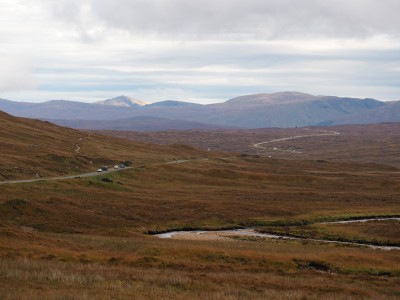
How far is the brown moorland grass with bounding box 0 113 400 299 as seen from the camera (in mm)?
28875

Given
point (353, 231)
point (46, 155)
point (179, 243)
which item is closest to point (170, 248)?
point (179, 243)

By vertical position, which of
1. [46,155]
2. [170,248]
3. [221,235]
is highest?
[46,155]

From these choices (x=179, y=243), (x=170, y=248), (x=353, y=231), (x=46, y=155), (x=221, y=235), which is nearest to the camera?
(x=170, y=248)

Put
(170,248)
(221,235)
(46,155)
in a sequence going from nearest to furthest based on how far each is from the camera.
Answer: (170,248), (221,235), (46,155)

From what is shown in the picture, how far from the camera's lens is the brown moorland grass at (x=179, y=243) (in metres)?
28.9

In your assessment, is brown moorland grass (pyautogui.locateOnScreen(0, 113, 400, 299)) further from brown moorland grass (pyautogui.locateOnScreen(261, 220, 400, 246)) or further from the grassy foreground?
brown moorland grass (pyautogui.locateOnScreen(261, 220, 400, 246))

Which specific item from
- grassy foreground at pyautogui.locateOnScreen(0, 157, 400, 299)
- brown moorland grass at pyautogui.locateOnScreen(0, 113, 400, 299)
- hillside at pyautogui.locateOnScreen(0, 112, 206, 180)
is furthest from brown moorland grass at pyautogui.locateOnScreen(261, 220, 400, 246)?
hillside at pyautogui.locateOnScreen(0, 112, 206, 180)

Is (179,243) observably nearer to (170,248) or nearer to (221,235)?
Answer: (170,248)

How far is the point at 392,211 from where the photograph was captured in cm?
10231

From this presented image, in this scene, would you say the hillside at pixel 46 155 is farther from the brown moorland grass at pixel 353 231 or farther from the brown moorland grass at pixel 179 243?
the brown moorland grass at pixel 353 231

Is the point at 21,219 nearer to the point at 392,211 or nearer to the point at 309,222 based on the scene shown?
the point at 309,222

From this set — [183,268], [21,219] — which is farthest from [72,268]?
[21,219]

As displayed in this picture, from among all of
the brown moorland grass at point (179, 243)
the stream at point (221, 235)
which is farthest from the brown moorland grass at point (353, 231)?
the brown moorland grass at point (179, 243)

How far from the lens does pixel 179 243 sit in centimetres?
5562
